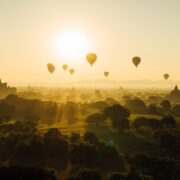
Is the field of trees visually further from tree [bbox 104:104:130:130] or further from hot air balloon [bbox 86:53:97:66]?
hot air balloon [bbox 86:53:97:66]

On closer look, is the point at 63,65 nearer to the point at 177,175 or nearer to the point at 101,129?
the point at 101,129

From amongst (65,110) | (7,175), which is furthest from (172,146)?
(65,110)

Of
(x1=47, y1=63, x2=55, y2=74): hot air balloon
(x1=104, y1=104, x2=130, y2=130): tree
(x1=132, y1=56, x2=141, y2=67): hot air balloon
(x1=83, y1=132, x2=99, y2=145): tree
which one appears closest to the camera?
(x1=83, y1=132, x2=99, y2=145): tree

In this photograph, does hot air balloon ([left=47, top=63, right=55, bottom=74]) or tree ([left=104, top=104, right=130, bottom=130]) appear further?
hot air balloon ([left=47, top=63, right=55, bottom=74])

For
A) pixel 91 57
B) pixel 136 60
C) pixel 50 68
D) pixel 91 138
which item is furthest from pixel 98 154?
pixel 50 68

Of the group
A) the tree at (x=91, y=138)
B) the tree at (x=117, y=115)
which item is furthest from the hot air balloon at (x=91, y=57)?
the tree at (x=91, y=138)

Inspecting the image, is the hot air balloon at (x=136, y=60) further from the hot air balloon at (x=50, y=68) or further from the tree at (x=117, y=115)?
the hot air balloon at (x=50, y=68)

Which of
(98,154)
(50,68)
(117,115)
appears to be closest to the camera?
(98,154)

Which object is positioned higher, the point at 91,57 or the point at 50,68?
the point at 91,57

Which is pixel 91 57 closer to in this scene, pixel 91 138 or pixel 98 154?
pixel 91 138

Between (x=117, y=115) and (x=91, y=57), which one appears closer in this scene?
(x=117, y=115)

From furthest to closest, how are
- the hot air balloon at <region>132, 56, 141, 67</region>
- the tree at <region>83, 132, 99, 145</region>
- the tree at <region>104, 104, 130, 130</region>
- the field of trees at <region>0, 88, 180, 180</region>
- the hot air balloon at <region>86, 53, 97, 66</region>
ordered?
1. the hot air balloon at <region>132, 56, 141, 67</region>
2. the hot air balloon at <region>86, 53, 97, 66</region>
3. the tree at <region>104, 104, 130, 130</region>
4. the tree at <region>83, 132, 99, 145</region>
5. the field of trees at <region>0, 88, 180, 180</region>

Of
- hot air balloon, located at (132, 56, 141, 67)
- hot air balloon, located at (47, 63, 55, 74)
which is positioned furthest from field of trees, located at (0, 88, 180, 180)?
hot air balloon, located at (47, 63, 55, 74)
